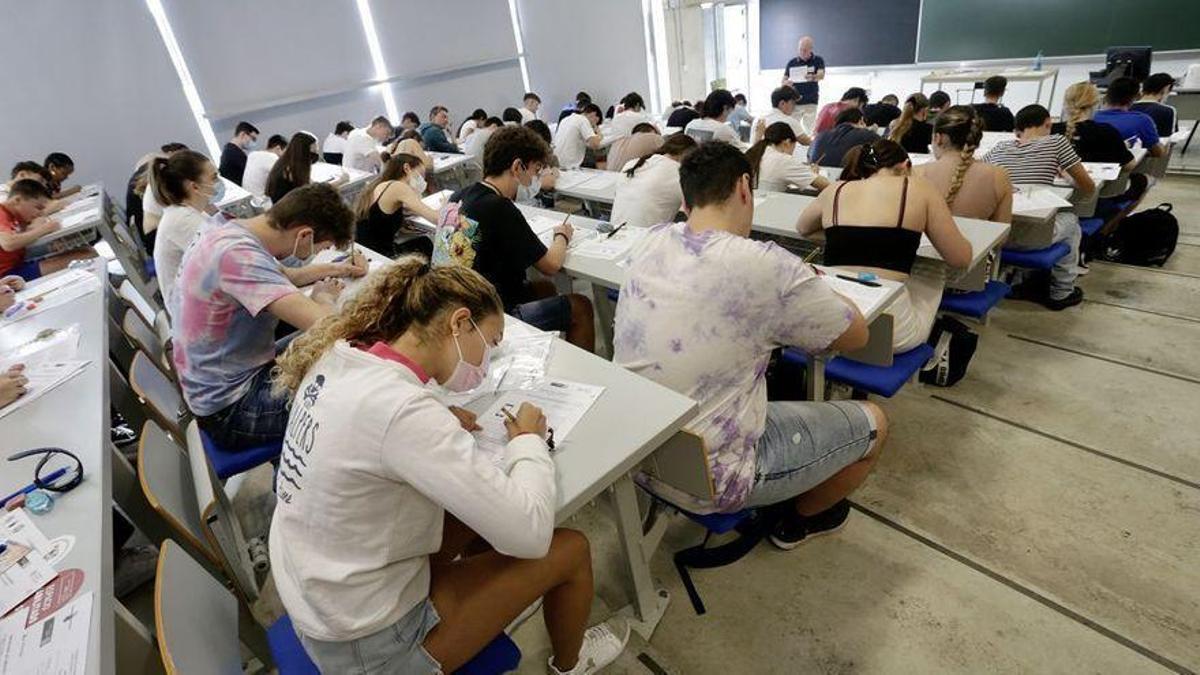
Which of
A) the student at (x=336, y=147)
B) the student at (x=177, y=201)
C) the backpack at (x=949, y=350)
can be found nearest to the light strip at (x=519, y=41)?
the student at (x=336, y=147)

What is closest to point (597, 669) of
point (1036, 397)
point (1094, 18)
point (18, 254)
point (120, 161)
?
point (1036, 397)

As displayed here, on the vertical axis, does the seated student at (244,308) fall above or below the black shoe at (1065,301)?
above

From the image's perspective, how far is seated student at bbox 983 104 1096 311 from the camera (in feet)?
9.37

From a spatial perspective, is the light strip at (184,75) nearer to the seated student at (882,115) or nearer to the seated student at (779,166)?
the seated student at (779,166)

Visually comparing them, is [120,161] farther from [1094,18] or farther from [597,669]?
[1094,18]

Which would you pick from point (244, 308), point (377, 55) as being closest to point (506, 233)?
point (244, 308)

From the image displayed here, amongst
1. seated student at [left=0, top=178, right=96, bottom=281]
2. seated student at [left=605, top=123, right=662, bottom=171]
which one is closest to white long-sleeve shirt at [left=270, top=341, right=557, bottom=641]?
seated student at [left=605, top=123, right=662, bottom=171]

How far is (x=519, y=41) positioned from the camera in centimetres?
905

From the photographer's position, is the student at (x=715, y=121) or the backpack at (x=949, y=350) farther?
the student at (x=715, y=121)

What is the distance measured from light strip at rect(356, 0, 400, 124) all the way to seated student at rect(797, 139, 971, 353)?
24.5 feet

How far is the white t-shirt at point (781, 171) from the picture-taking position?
3354mm

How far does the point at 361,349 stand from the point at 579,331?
173cm

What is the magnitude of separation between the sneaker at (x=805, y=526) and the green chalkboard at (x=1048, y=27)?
7598 mm

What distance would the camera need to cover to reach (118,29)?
593 cm
